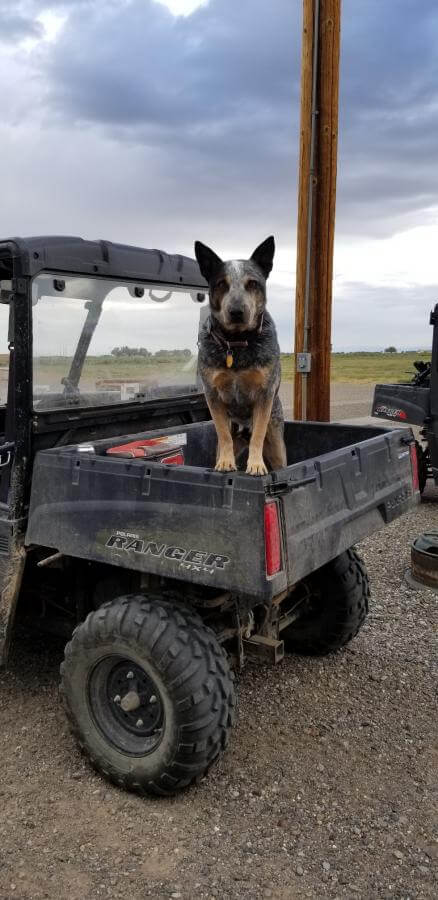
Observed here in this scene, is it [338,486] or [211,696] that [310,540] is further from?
[211,696]

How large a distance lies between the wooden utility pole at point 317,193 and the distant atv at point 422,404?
1.64m

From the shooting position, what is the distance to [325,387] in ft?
22.0

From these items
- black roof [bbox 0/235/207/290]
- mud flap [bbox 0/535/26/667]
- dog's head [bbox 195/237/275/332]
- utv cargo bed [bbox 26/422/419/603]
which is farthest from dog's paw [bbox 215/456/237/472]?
black roof [bbox 0/235/207/290]

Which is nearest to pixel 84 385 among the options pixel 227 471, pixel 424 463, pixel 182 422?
pixel 182 422

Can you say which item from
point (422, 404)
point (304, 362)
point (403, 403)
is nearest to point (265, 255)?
point (304, 362)

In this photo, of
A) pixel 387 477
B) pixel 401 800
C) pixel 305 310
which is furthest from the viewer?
pixel 305 310

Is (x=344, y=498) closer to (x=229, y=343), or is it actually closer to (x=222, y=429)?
(x=222, y=429)

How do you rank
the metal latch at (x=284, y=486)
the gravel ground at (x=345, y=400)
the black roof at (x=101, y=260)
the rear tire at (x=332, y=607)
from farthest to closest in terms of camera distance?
the gravel ground at (x=345, y=400) < the rear tire at (x=332, y=607) < the black roof at (x=101, y=260) < the metal latch at (x=284, y=486)

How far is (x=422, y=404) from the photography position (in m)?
8.09

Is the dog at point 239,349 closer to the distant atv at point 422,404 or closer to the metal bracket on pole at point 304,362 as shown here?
the metal bracket on pole at point 304,362

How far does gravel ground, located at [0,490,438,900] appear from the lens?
2486mm

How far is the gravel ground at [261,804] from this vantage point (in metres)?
2.49

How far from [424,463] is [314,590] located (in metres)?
4.84

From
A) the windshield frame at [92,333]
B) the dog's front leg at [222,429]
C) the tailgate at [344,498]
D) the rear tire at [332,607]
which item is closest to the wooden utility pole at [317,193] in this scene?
the windshield frame at [92,333]
